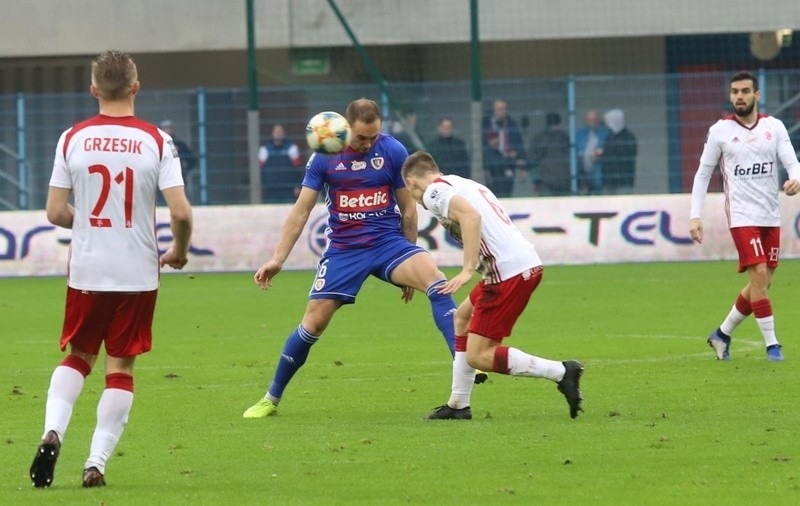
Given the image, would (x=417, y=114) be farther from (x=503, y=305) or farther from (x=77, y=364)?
(x=77, y=364)

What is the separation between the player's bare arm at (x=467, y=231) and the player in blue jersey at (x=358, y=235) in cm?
109

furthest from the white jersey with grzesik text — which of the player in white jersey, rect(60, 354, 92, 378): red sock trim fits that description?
the player in white jersey

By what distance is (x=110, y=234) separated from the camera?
7.21 m

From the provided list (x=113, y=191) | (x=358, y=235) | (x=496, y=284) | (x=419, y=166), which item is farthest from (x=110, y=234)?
(x=358, y=235)

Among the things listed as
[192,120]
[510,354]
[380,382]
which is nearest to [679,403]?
[510,354]

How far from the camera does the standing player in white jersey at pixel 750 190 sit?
12.1 m

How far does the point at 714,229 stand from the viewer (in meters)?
22.6

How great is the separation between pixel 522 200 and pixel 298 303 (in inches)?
215

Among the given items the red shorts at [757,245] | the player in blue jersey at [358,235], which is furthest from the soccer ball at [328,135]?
the red shorts at [757,245]

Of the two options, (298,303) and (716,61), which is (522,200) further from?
(716,61)

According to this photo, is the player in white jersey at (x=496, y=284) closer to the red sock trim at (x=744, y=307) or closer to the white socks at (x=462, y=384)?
the white socks at (x=462, y=384)

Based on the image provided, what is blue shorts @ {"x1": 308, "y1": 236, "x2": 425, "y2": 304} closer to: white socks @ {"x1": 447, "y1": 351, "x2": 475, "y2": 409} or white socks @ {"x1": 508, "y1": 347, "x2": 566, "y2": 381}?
white socks @ {"x1": 447, "y1": 351, "x2": 475, "y2": 409}

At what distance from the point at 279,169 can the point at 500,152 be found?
320cm

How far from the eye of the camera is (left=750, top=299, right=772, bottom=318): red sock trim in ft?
39.1
